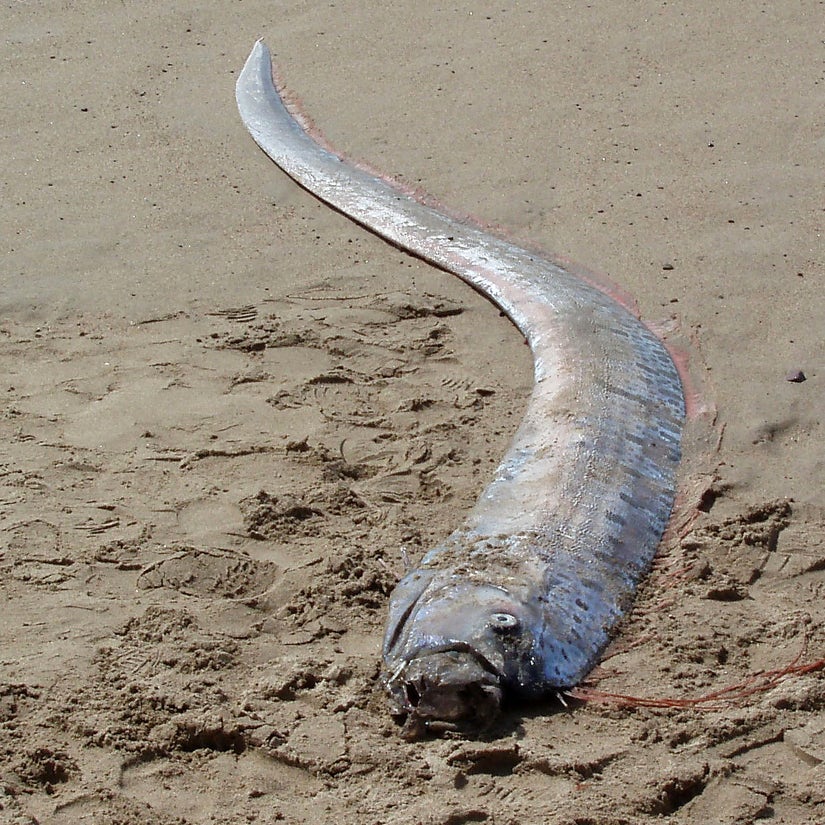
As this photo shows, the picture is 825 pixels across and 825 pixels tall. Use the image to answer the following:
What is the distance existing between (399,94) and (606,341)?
2.85m

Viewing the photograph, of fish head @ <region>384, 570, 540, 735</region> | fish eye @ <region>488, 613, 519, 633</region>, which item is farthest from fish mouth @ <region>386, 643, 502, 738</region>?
fish eye @ <region>488, 613, 519, 633</region>

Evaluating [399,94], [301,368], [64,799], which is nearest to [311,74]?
[399,94]

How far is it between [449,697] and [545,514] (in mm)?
812

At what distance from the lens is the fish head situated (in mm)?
2779

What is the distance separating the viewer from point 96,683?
2881 mm

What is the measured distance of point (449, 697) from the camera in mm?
2777

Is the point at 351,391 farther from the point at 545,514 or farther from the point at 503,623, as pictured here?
the point at 503,623

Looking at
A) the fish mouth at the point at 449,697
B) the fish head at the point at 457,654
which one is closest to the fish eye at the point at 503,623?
the fish head at the point at 457,654

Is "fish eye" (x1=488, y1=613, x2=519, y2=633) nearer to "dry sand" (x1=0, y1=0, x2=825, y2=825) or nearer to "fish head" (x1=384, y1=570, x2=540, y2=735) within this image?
A: "fish head" (x1=384, y1=570, x2=540, y2=735)

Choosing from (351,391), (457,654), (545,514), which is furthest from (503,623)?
(351,391)

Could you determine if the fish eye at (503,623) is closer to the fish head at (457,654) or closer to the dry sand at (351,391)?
the fish head at (457,654)

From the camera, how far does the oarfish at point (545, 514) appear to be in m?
2.87

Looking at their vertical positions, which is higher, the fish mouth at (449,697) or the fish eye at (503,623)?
the fish eye at (503,623)

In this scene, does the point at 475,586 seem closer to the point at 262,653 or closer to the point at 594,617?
the point at 594,617
